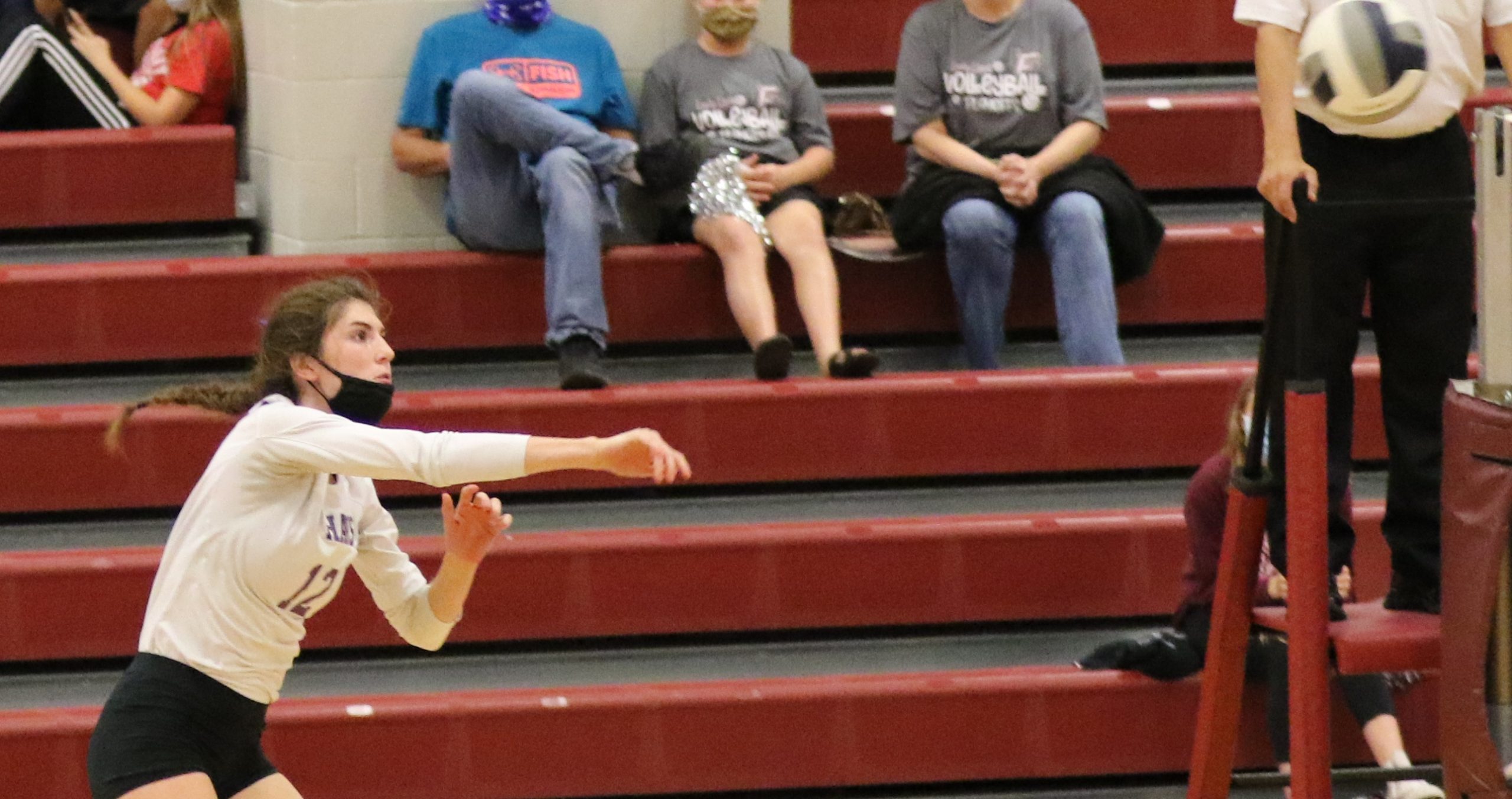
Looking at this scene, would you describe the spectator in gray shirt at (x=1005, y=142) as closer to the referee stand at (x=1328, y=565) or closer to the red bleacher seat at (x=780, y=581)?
the red bleacher seat at (x=780, y=581)

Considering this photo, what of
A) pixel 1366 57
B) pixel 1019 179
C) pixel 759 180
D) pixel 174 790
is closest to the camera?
pixel 174 790

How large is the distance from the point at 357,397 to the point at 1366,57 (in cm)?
183

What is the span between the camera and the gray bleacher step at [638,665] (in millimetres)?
4812

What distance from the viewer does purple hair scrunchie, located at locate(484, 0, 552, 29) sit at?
Answer: 18.6 ft

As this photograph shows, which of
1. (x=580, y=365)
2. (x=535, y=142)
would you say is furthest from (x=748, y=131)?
(x=580, y=365)

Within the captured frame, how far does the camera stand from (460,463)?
2994mm

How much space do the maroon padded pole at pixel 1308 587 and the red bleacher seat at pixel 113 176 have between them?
339 cm

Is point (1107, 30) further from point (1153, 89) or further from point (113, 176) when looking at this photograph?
point (113, 176)

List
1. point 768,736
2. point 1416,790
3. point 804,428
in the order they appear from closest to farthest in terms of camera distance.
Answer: point 1416,790 < point 768,736 < point 804,428

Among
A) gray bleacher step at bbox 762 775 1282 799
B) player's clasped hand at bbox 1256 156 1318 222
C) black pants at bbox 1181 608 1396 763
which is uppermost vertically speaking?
player's clasped hand at bbox 1256 156 1318 222

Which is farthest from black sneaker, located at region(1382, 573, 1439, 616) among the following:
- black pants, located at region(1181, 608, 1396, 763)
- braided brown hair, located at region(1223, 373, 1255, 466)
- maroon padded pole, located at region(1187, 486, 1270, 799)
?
black pants, located at region(1181, 608, 1396, 763)

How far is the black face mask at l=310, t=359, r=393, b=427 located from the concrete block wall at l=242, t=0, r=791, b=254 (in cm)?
253

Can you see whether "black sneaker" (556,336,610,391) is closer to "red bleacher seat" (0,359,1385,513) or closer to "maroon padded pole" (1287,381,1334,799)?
"red bleacher seat" (0,359,1385,513)

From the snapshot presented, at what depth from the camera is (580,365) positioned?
204 inches
